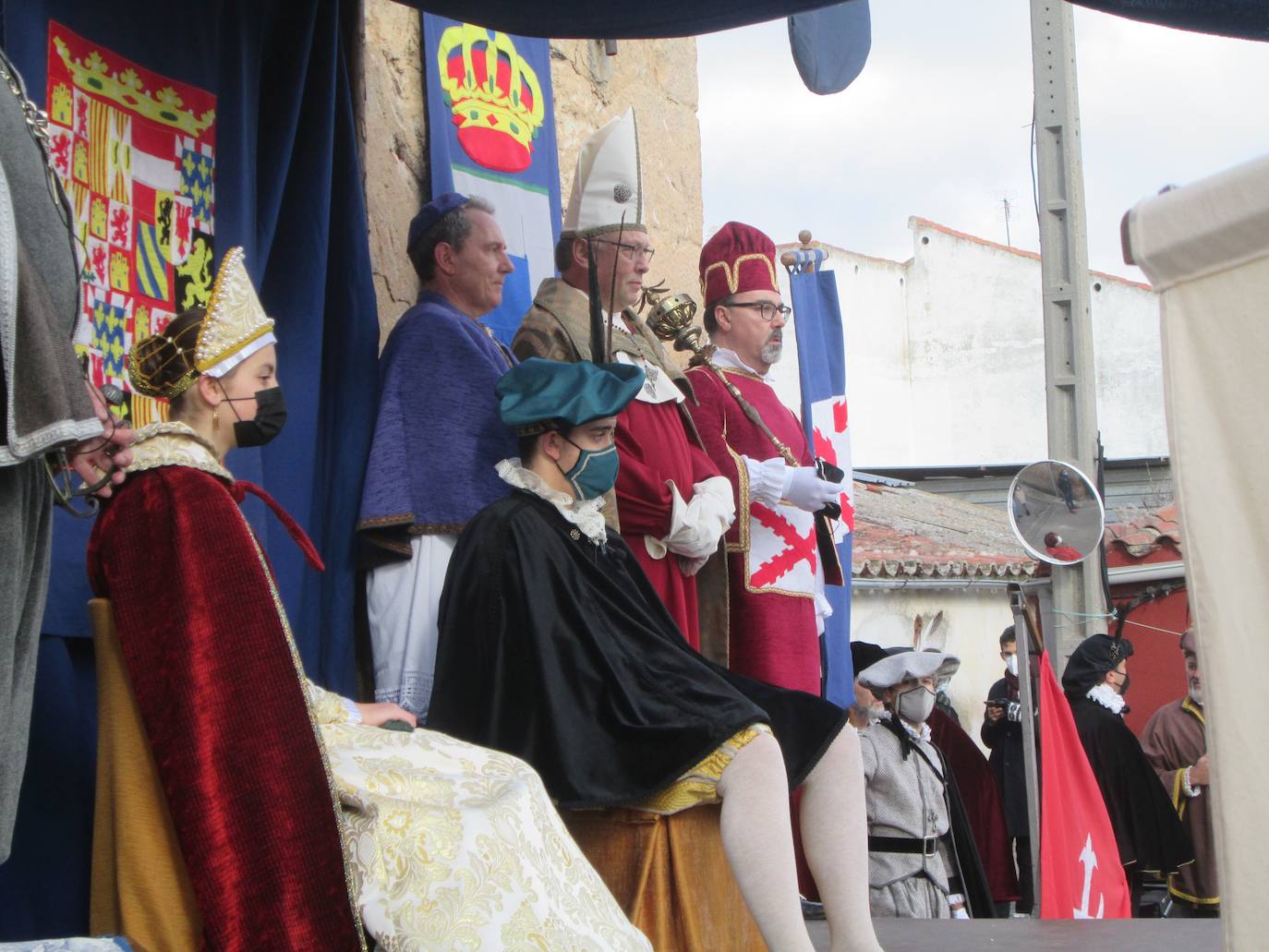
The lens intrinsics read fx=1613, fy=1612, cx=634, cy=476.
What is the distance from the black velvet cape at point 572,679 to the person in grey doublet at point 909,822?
91.8 inches

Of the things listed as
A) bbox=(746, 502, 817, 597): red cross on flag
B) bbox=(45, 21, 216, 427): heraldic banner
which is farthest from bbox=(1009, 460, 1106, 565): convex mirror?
bbox=(45, 21, 216, 427): heraldic banner

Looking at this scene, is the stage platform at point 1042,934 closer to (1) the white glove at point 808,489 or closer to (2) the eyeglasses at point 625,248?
(1) the white glove at point 808,489

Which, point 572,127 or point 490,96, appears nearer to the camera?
point 490,96

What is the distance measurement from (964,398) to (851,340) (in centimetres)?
219

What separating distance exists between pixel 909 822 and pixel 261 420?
359 centimetres

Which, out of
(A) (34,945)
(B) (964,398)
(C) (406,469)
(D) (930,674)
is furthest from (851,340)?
(A) (34,945)

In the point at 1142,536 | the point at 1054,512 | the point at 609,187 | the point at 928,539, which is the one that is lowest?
the point at 1054,512

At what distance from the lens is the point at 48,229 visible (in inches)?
110

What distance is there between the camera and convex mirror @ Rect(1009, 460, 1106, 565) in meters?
6.63

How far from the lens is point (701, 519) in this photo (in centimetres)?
438

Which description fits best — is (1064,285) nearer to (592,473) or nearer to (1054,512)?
(1054,512)

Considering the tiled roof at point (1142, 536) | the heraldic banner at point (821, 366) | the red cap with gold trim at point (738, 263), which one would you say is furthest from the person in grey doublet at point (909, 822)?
the tiled roof at point (1142, 536)

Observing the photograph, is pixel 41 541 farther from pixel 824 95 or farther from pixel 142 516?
pixel 824 95

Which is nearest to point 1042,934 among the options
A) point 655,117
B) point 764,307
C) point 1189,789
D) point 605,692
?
point 605,692
